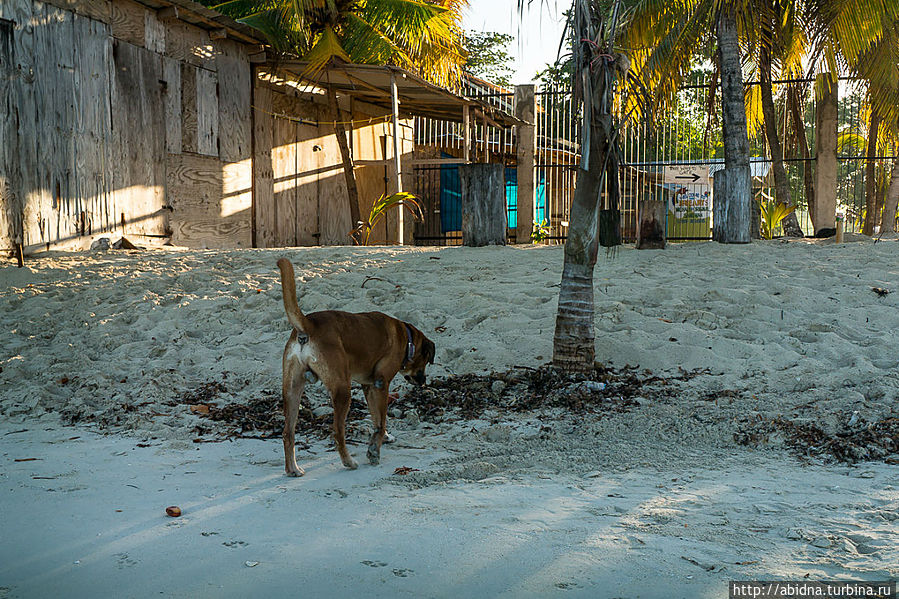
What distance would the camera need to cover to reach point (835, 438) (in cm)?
505

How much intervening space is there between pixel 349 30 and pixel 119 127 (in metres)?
5.79

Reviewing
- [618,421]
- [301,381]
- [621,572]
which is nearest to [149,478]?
[301,381]

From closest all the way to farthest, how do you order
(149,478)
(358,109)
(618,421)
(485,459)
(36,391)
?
(149,478), (485,459), (618,421), (36,391), (358,109)

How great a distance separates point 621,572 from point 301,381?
236 cm

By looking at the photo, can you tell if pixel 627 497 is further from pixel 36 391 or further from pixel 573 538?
pixel 36 391

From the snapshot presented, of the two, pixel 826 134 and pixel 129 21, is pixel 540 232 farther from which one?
pixel 129 21

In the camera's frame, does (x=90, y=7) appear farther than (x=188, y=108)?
No

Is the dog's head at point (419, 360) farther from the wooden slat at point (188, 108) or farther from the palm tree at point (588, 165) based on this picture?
the wooden slat at point (188, 108)

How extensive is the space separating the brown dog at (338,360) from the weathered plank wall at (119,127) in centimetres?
711

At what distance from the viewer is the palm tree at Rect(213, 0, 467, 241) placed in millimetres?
14281

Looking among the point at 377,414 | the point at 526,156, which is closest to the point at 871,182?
the point at 526,156

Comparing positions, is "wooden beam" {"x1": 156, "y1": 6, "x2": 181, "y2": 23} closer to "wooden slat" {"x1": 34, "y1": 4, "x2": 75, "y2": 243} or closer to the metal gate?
"wooden slat" {"x1": 34, "y1": 4, "x2": 75, "y2": 243}

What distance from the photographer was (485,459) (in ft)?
15.8

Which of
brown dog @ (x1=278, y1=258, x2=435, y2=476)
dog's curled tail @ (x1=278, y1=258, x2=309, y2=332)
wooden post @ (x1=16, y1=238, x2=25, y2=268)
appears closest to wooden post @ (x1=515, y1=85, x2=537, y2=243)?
wooden post @ (x1=16, y1=238, x2=25, y2=268)
